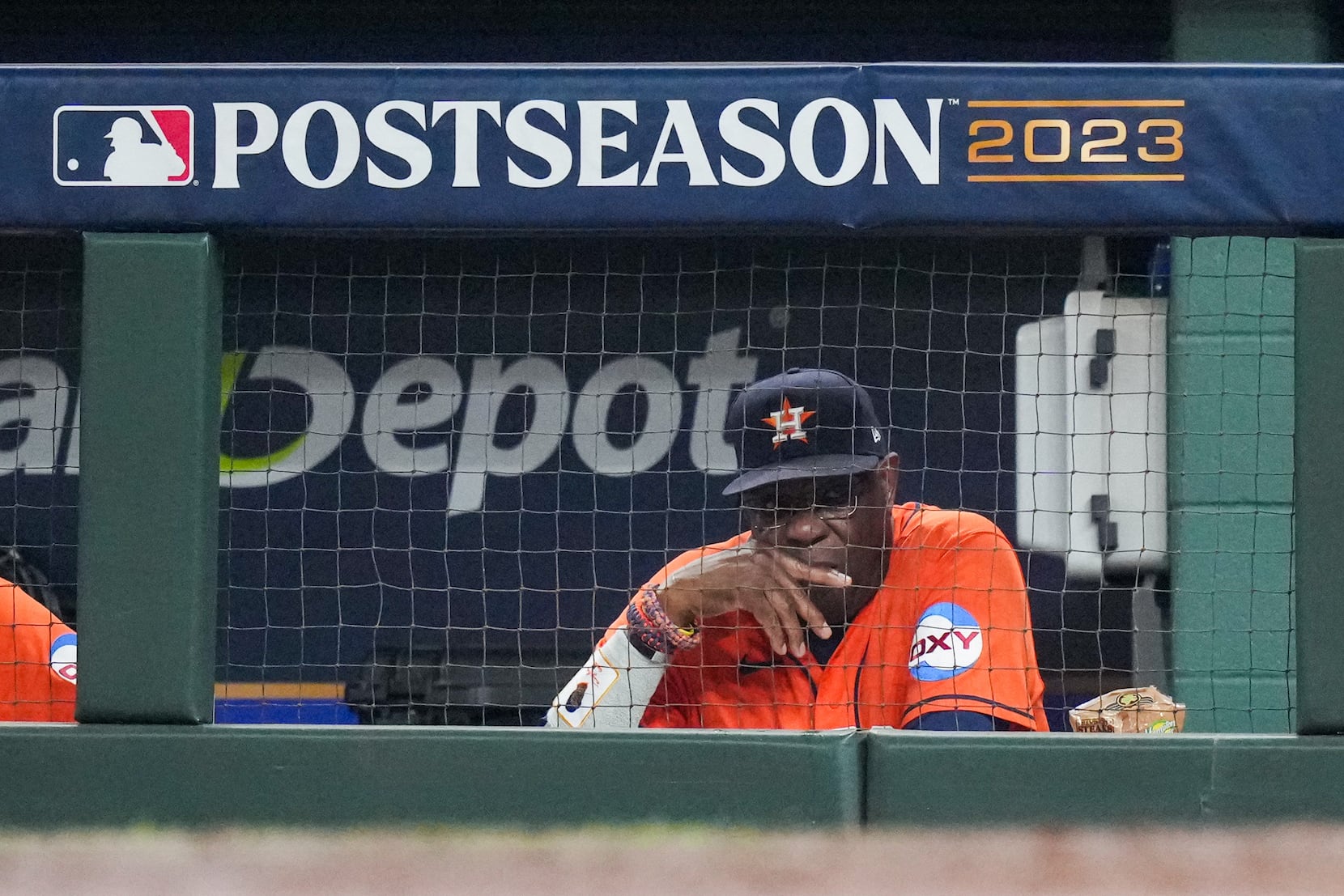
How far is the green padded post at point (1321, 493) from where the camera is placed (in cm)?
281

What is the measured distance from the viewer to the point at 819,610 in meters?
3.56

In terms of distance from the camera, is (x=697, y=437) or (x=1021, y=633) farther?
(x=697, y=437)

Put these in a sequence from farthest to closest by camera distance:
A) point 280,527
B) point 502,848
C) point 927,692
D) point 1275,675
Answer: point 280,527, point 1275,675, point 927,692, point 502,848

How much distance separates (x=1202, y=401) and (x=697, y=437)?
5.64 feet

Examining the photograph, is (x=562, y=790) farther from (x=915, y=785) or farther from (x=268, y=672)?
(x=268, y=672)

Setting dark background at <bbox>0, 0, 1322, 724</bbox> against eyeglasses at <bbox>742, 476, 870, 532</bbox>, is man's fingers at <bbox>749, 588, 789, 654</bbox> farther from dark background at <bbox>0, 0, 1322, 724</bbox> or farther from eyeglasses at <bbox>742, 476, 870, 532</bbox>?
dark background at <bbox>0, 0, 1322, 724</bbox>

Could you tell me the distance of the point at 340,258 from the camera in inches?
196

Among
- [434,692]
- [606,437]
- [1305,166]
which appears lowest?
[434,692]

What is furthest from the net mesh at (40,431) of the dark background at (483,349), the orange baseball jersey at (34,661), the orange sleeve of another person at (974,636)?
the orange sleeve of another person at (974,636)

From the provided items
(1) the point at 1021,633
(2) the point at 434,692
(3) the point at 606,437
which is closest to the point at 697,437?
(3) the point at 606,437

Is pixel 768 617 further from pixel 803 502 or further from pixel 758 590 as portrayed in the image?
pixel 803 502

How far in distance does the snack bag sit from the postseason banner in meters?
1.05

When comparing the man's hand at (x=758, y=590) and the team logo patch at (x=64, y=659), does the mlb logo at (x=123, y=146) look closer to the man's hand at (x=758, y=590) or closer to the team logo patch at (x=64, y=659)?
the team logo patch at (x=64, y=659)

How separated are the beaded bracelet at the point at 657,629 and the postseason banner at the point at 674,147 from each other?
94 cm
